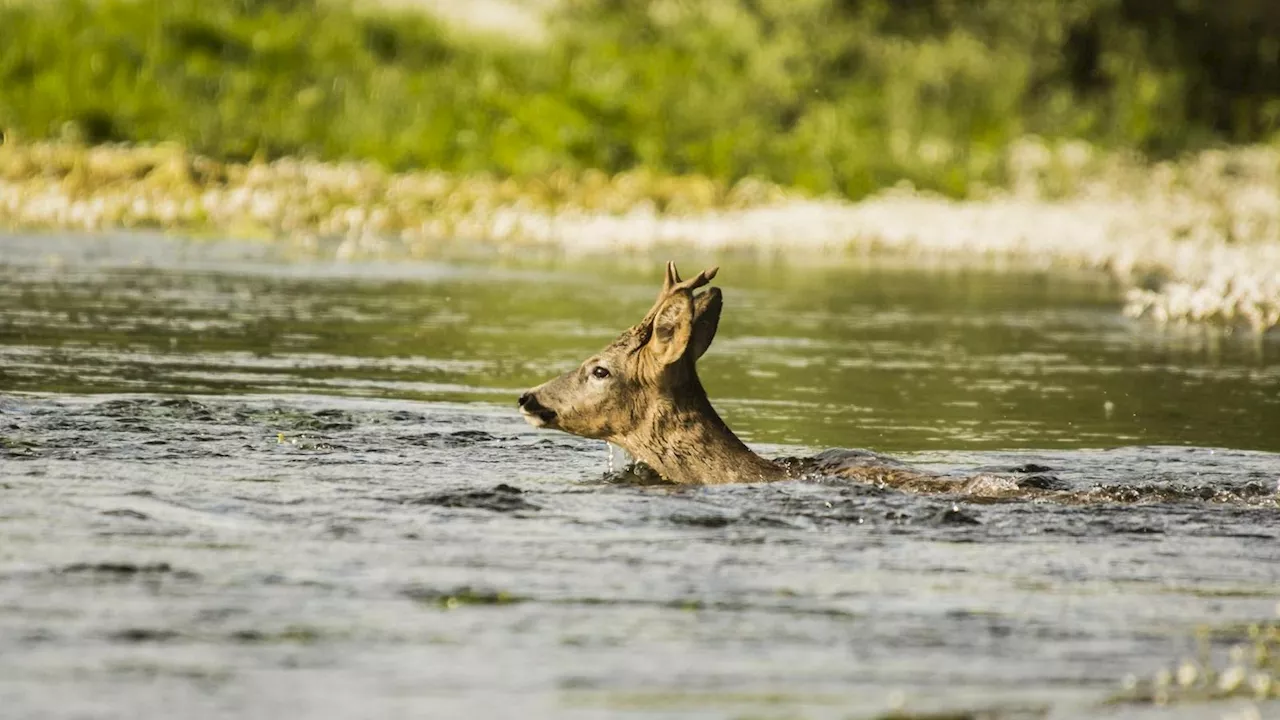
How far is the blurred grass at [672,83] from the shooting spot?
3772 cm

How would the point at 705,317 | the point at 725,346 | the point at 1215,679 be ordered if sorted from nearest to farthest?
the point at 1215,679
the point at 705,317
the point at 725,346

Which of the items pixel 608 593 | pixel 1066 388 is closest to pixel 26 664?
pixel 608 593

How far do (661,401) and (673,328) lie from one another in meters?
0.46

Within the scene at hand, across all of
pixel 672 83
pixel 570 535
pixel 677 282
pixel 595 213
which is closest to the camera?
pixel 570 535

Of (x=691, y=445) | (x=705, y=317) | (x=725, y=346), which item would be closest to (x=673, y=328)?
(x=705, y=317)

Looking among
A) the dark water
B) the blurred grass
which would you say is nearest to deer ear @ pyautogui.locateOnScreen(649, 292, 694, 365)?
the dark water

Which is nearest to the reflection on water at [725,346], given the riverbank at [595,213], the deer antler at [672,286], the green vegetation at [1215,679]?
the deer antler at [672,286]

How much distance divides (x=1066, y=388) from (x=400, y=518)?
827cm

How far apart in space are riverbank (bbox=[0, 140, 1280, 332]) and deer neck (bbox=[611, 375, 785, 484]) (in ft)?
54.5

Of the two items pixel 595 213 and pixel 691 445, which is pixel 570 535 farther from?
pixel 595 213

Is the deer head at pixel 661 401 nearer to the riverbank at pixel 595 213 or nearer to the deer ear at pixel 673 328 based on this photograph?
the deer ear at pixel 673 328

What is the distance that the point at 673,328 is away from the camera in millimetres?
11453

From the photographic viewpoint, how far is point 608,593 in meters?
8.38

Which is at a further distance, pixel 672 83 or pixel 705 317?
pixel 672 83
